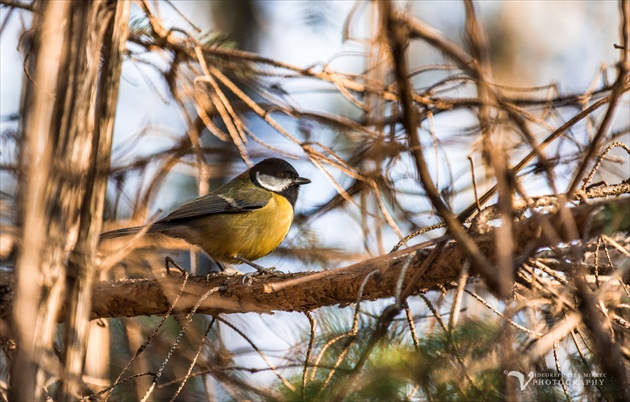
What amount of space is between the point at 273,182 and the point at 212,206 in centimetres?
67

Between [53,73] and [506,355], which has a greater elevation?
[53,73]

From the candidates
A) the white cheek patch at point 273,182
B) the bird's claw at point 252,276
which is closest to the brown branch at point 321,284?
the bird's claw at point 252,276

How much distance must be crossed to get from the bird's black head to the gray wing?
0.39m

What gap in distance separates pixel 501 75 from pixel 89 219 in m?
6.30

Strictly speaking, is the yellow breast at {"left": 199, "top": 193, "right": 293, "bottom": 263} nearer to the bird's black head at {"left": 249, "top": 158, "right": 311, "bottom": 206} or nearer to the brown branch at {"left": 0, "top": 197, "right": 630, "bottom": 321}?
the bird's black head at {"left": 249, "top": 158, "right": 311, "bottom": 206}

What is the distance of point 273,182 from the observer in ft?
15.6

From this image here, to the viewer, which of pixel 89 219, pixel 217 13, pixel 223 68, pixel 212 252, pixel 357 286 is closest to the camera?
pixel 89 219

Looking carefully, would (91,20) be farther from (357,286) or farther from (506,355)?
(506,355)

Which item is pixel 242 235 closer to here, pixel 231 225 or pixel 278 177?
pixel 231 225

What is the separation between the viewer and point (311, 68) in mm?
3670

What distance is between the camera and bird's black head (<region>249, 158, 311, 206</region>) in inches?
186

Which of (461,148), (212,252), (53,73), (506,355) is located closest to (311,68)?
(461,148)

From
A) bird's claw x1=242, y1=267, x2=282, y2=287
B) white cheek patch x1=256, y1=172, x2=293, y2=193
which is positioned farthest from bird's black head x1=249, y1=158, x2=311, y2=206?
bird's claw x1=242, y1=267, x2=282, y2=287

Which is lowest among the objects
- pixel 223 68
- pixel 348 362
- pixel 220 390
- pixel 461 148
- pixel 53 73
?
pixel 348 362
